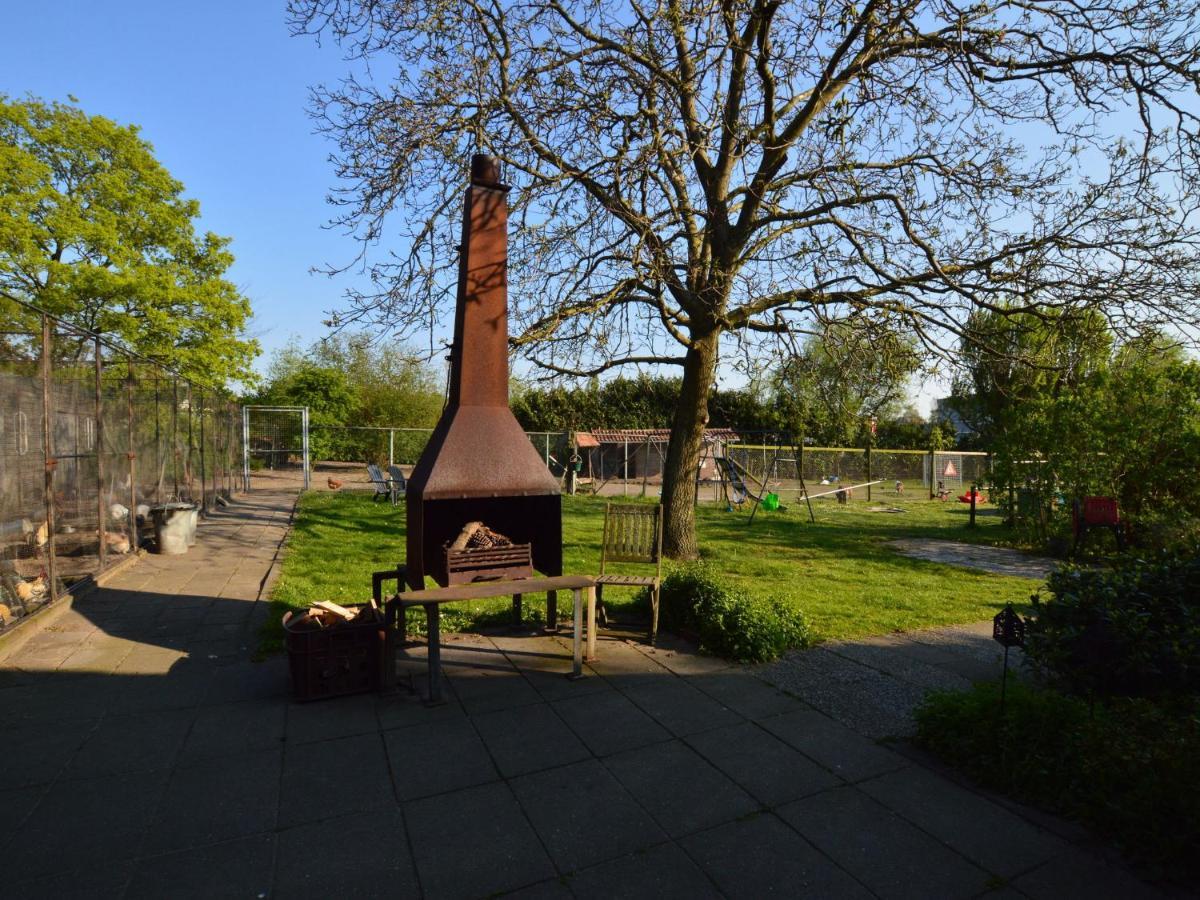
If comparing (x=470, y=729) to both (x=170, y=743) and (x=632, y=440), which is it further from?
(x=632, y=440)

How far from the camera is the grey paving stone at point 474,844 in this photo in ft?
7.85

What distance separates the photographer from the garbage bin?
8750mm

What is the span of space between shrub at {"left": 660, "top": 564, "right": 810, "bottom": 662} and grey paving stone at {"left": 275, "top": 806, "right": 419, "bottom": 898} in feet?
9.42

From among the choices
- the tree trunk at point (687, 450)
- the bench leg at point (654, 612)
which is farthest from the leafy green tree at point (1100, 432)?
the bench leg at point (654, 612)

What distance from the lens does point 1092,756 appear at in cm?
285

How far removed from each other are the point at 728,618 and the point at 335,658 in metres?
2.89

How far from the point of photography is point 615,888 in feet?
7.79

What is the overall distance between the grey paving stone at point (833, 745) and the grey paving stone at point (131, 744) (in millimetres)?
3284

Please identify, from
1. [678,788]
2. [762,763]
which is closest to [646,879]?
[678,788]

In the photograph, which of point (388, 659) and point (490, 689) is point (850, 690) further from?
point (388, 659)

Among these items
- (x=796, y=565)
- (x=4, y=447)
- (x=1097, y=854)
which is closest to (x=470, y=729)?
(x=1097, y=854)

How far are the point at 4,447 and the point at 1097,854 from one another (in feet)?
24.7

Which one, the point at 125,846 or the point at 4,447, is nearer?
the point at 125,846

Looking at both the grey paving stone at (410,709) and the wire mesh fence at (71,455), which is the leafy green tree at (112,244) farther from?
the grey paving stone at (410,709)
